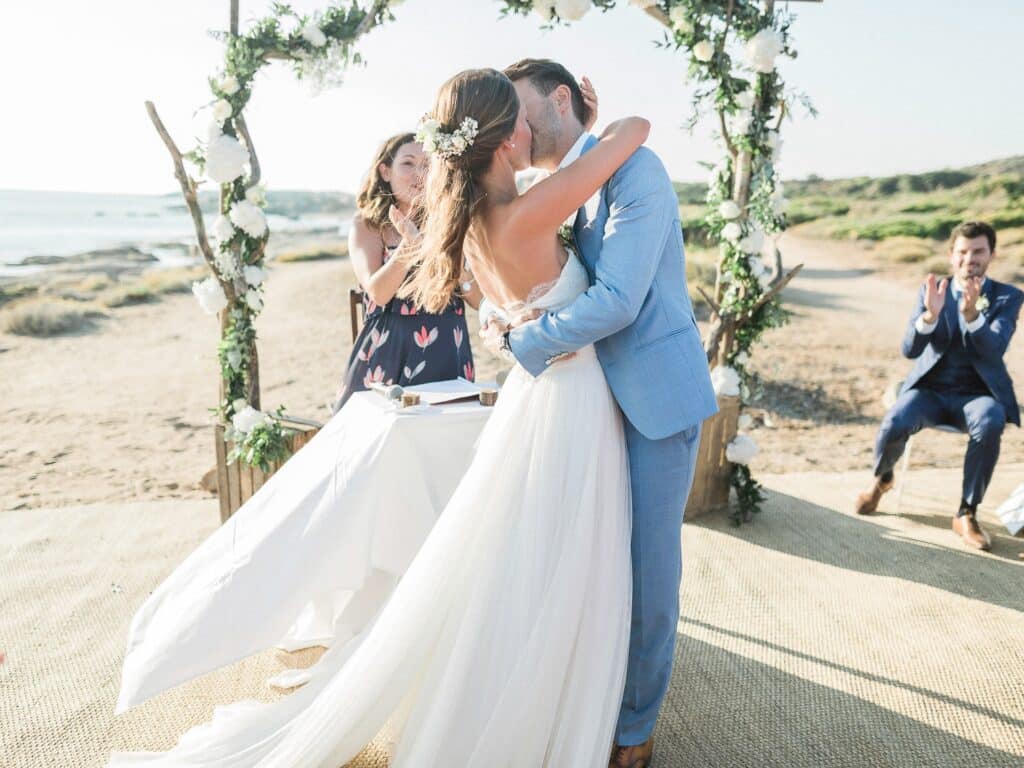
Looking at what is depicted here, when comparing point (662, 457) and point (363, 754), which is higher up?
point (662, 457)

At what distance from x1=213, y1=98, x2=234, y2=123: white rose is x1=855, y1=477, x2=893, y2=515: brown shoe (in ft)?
13.6

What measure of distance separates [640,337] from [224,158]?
2.47 metres

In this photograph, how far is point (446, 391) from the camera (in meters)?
3.01

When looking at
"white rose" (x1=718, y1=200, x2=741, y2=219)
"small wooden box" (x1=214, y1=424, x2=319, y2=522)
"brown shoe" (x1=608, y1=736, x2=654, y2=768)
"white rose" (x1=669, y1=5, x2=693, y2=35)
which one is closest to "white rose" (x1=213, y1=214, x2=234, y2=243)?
"small wooden box" (x1=214, y1=424, x2=319, y2=522)

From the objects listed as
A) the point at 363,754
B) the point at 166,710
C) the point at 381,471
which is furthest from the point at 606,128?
the point at 166,710

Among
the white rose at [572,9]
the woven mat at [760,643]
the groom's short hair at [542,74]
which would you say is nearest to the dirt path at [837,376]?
the woven mat at [760,643]

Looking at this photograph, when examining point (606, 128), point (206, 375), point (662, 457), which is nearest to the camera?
point (606, 128)

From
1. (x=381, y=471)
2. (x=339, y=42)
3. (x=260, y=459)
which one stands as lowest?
(x=260, y=459)

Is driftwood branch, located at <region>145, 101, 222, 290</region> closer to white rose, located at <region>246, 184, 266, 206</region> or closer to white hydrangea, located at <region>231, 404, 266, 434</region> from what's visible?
white rose, located at <region>246, 184, 266, 206</region>

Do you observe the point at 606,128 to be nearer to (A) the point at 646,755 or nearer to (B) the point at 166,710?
(A) the point at 646,755

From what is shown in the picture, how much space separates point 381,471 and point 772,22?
318 centimetres

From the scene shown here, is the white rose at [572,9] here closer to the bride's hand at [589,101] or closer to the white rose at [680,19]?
the white rose at [680,19]

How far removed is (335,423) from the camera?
2.83 meters

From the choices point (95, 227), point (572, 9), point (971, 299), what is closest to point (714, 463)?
point (971, 299)
